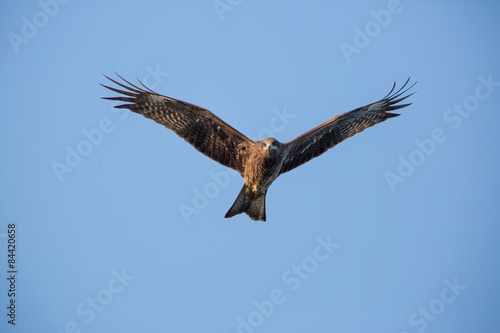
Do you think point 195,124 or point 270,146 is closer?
point 270,146

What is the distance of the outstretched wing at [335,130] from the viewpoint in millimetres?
10406

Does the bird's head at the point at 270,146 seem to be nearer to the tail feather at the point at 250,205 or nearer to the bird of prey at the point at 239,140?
the bird of prey at the point at 239,140

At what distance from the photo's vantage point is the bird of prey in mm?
9941

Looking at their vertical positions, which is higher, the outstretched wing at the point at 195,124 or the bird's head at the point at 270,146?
the outstretched wing at the point at 195,124

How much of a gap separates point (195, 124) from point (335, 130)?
2.83 meters

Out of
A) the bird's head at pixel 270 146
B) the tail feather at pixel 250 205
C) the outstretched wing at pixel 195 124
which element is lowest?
the tail feather at pixel 250 205

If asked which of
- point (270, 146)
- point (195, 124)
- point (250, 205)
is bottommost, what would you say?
point (250, 205)

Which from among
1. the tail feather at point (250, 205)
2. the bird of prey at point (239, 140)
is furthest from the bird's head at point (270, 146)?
the tail feather at point (250, 205)

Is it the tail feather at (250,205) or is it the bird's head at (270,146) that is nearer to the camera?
the bird's head at (270,146)

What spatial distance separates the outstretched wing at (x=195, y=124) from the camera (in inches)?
396

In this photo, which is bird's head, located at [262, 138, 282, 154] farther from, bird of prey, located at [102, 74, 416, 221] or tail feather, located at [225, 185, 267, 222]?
tail feather, located at [225, 185, 267, 222]

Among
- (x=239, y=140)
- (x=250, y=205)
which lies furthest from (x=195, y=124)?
(x=250, y=205)

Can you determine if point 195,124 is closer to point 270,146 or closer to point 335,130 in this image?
point 270,146

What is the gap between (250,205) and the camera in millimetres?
10453
